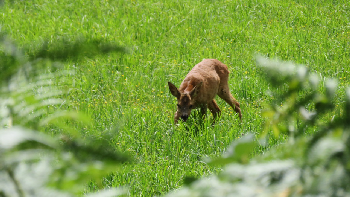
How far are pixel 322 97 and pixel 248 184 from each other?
0.24m

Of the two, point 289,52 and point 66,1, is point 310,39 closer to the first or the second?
point 289,52

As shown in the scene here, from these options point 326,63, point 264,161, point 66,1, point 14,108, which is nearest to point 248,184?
point 264,161

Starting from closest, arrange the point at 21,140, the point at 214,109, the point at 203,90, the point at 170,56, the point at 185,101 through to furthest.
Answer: the point at 21,140, the point at 185,101, the point at 203,90, the point at 214,109, the point at 170,56

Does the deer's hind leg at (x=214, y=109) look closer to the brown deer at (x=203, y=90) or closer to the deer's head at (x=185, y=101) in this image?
the brown deer at (x=203, y=90)

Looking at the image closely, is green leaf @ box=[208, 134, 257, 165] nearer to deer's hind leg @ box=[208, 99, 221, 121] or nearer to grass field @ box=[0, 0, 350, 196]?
grass field @ box=[0, 0, 350, 196]

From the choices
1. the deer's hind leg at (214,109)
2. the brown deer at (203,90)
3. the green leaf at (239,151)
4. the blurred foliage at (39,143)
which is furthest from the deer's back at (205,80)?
the green leaf at (239,151)

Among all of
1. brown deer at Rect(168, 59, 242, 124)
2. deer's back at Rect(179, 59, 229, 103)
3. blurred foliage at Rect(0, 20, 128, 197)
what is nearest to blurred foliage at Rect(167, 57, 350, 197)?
blurred foliage at Rect(0, 20, 128, 197)

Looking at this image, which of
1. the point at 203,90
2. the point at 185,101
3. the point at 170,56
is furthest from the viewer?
the point at 170,56

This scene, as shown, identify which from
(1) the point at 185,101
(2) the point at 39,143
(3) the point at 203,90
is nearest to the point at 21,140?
(2) the point at 39,143

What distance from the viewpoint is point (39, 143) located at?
531 mm

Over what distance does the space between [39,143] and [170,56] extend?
28.5 feet

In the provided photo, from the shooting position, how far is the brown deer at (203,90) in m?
6.09

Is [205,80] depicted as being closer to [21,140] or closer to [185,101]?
[185,101]

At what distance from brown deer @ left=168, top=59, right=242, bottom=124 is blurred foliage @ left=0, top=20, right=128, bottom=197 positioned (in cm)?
525
